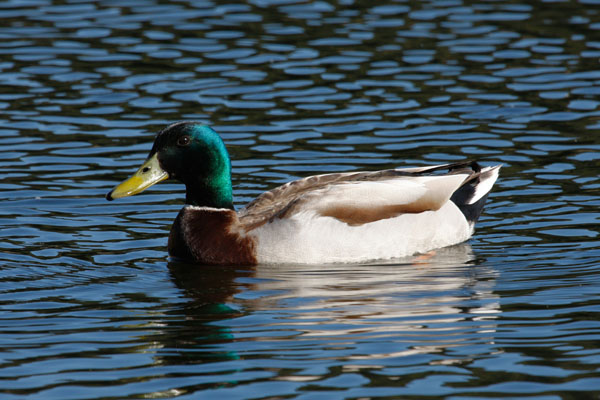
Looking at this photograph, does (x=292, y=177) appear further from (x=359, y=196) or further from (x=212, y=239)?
(x=212, y=239)

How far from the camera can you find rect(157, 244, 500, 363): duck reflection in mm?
8469

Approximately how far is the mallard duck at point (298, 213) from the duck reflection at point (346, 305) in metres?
0.17

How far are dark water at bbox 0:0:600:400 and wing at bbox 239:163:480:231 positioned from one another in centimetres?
51

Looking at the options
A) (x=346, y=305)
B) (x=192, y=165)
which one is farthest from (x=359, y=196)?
(x=346, y=305)

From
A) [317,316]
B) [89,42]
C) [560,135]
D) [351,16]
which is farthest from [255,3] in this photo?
[317,316]

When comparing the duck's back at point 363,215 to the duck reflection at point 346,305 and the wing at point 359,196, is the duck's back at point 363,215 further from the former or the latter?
the duck reflection at point 346,305

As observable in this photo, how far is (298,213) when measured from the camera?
10.7 m

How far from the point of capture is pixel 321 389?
7.45 meters

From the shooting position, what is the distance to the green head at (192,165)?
11008mm

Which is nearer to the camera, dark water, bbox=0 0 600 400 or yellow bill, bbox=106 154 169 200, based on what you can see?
dark water, bbox=0 0 600 400

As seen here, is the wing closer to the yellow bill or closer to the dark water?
the dark water

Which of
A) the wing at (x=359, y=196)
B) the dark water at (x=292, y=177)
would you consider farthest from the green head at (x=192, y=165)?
the dark water at (x=292, y=177)

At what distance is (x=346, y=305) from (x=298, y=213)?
1608mm

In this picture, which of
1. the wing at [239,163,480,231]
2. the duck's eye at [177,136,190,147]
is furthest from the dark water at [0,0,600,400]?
the duck's eye at [177,136,190,147]
